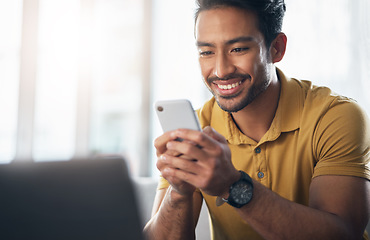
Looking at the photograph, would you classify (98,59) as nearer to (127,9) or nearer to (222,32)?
(127,9)

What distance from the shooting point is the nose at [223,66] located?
1.37 metres

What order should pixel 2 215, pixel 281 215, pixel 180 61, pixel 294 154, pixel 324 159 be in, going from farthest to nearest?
1. pixel 180 61
2. pixel 294 154
3. pixel 324 159
4. pixel 281 215
5. pixel 2 215

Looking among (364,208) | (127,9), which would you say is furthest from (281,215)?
(127,9)

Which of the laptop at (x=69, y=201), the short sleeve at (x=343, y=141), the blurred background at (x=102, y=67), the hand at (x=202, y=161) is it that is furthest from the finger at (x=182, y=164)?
the blurred background at (x=102, y=67)

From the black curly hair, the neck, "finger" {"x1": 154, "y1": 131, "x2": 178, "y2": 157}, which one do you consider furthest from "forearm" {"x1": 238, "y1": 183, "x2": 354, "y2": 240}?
the black curly hair

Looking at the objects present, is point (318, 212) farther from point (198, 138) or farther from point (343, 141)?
point (198, 138)

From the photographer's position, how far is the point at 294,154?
1.39 meters

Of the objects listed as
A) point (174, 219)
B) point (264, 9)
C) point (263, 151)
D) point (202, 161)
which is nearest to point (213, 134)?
point (202, 161)

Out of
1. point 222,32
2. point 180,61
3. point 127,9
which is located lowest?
point 222,32

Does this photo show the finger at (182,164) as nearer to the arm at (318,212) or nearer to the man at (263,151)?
the man at (263,151)

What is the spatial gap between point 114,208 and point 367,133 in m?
1.07

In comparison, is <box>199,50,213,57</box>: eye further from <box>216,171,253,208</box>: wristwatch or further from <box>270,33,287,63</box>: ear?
<box>216,171,253,208</box>: wristwatch

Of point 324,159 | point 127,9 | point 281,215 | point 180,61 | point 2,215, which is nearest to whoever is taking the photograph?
point 2,215

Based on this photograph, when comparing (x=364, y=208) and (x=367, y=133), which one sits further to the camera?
(x=367, y=133)
